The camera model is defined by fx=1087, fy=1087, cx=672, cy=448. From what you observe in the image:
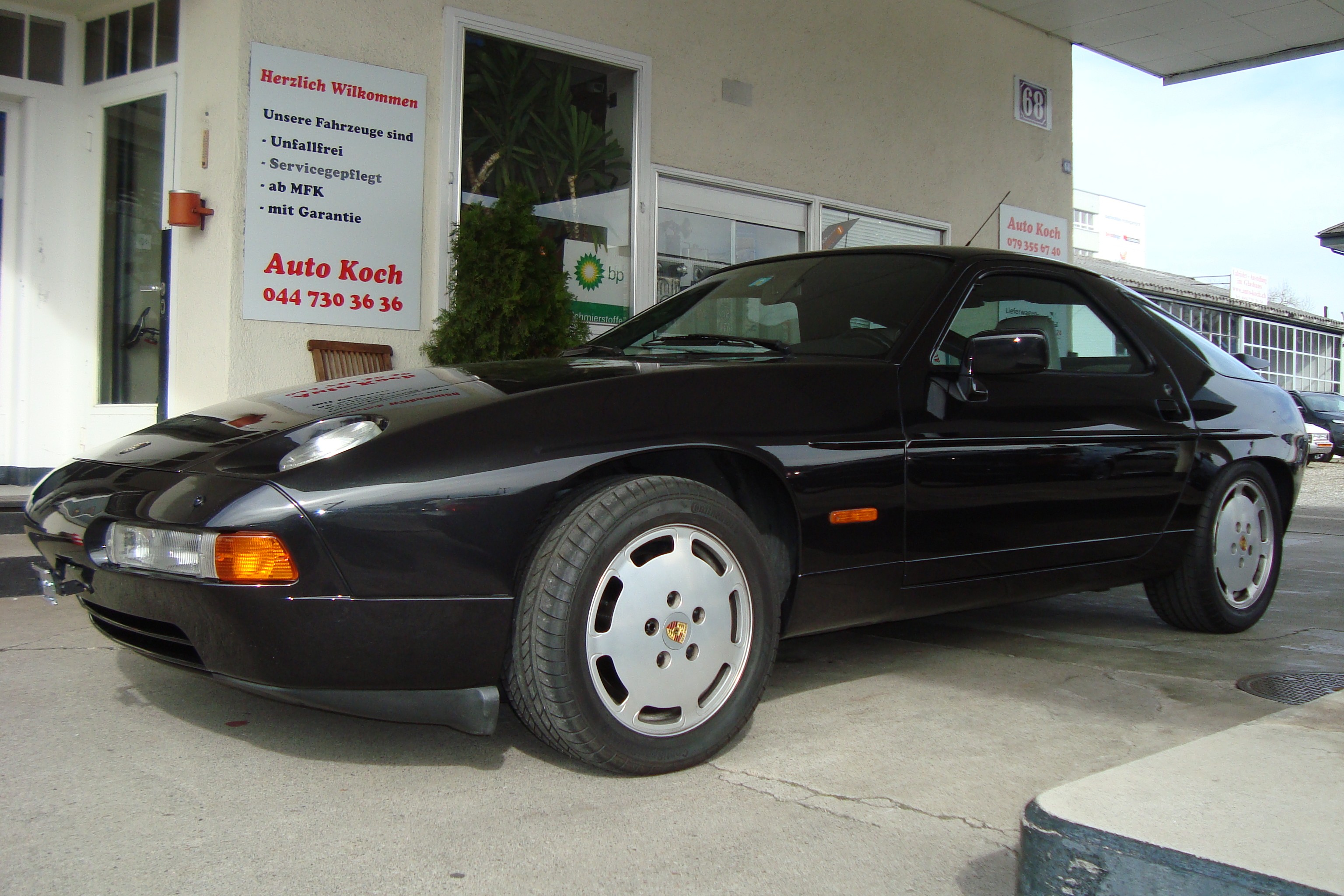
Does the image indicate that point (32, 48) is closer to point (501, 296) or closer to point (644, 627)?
point (501, 296)

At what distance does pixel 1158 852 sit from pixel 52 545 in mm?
2365

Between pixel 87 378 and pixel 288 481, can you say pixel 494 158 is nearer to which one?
pixel 87 378

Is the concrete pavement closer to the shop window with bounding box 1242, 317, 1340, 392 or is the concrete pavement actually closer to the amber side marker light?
the amber side marker light

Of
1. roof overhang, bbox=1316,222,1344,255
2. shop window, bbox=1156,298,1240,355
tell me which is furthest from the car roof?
shop window, bbox=1156,298,1240,355

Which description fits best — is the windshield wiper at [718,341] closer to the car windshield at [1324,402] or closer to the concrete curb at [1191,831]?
the concrete curb at [1191,831]

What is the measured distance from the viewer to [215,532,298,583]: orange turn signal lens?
2.04 metres

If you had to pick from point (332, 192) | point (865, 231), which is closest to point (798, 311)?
point (332, 192)

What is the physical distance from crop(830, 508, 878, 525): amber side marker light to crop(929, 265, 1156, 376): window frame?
507mm

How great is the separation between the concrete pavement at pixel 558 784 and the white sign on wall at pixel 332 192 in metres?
2.77

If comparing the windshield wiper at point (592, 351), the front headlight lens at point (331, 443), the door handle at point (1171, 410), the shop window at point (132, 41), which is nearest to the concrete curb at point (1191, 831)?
the front headlight lens at point (331, 443)

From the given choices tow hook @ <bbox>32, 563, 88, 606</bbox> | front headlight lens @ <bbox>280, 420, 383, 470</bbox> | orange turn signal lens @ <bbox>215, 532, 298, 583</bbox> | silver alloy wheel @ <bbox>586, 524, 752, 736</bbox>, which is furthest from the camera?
tow hook @ <bbox>32, 563, 88, 606</bbox>

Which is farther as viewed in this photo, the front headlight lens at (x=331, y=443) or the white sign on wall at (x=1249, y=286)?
the white sign on wall at (x=1249, y=286)

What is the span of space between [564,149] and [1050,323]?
4.41 metres

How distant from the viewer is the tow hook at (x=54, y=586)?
245 cm
